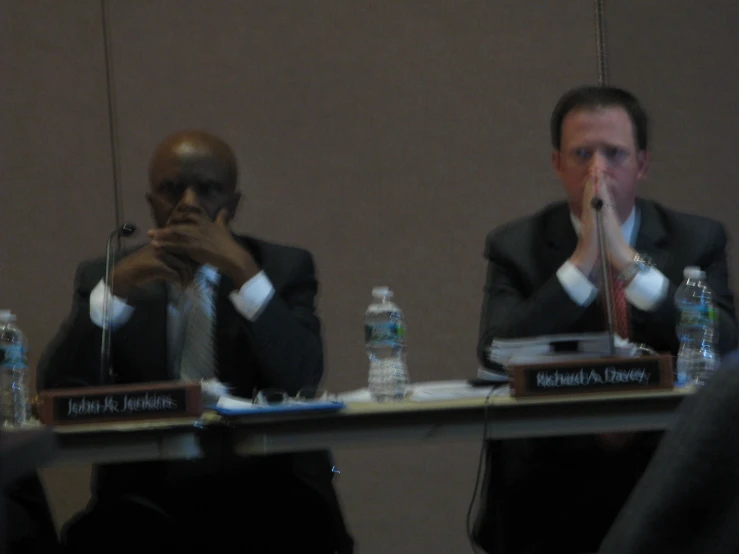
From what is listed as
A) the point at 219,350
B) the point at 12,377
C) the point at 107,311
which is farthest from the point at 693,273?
the point at 12,377

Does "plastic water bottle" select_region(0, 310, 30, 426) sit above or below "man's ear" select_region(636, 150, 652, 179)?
below

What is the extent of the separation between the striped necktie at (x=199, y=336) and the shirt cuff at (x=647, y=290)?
3.29ft

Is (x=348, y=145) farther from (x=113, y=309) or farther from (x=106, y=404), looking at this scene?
(x=106, y=404)

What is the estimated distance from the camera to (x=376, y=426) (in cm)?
237

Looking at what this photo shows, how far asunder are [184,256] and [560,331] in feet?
3.09

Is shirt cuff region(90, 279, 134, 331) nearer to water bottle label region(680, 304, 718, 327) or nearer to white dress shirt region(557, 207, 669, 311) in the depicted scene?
white dress shirt region(557, 207, 669, 311)

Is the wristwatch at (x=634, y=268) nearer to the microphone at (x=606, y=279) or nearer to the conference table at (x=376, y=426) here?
the microphone at (x=606, y=279)

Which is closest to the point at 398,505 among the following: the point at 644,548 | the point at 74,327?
the point at 74,327

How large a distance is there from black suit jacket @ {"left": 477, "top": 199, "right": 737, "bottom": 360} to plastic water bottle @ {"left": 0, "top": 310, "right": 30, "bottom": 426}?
1074mm

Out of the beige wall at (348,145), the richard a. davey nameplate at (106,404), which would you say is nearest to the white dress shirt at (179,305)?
the richard a. davey nameplate at (106,404)

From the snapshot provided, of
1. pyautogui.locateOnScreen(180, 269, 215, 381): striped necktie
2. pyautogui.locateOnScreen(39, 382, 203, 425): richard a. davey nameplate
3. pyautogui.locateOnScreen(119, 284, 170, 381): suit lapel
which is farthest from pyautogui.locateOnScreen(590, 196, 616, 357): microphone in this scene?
pyautogui.locateOnScreen(119, 284, 170, 381): suit lapel

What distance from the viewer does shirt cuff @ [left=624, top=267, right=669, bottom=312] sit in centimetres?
278

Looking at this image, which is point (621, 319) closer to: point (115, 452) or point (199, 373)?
point (199, 373)

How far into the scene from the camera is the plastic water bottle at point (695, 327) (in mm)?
2613
